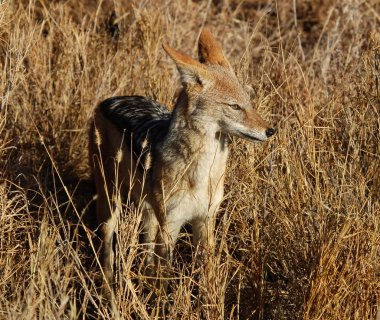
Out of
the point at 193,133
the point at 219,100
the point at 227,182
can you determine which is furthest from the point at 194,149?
the point at 227,182

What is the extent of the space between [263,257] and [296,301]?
0.32 m

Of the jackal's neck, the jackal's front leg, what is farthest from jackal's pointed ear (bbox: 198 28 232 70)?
the jackal's front leg

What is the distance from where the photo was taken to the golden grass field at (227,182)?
399cm

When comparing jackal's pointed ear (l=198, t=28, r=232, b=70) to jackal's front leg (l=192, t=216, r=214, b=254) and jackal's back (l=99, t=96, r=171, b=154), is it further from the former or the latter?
jackal's front leg (l=192, t=216, r=214, b=254)

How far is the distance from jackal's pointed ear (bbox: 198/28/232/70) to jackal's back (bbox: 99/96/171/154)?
1.60 ft

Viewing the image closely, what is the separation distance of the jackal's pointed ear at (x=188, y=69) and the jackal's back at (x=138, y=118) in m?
0.36

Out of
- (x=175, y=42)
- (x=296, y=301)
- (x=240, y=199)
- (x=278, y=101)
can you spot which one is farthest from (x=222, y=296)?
(x=175, y=42)

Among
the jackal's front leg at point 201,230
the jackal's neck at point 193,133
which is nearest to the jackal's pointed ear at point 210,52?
the jackal's neck at point 193,133

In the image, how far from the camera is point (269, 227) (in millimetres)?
4496

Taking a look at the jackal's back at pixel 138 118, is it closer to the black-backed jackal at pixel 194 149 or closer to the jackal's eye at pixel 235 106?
the black-backed jackal at pixel 194 149

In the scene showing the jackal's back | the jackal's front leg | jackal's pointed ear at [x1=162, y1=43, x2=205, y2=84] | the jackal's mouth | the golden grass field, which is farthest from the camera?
the jackal's back

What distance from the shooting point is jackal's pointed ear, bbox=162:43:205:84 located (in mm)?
4738

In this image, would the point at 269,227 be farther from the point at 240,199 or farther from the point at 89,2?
the point at 89,2

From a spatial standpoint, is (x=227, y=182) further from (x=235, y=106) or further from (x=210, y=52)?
(x=210, y=52)
